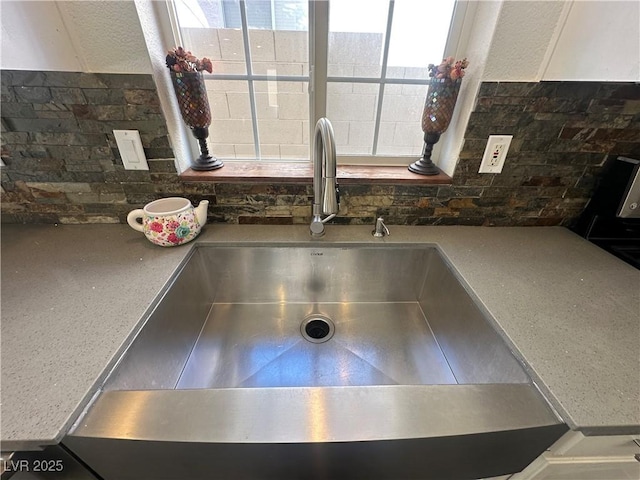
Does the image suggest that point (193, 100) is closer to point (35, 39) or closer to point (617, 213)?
point (35, 39)

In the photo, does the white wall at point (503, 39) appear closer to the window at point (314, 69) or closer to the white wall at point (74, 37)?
the white wall at point (74, 37)

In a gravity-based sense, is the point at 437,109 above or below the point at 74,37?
below

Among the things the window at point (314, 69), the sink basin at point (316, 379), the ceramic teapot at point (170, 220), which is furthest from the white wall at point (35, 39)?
the sink basin at point (316, 379)

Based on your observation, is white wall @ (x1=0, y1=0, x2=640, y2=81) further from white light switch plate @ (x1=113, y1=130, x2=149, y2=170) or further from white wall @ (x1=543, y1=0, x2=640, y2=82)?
white light switch plate @ (x1=113, y1=130, x2=149, y2=170)

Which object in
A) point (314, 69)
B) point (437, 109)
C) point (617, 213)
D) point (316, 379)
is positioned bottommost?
point (316, 379)

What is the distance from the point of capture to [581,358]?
53 cm

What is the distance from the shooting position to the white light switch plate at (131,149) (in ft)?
2.61

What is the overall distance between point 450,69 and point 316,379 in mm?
950

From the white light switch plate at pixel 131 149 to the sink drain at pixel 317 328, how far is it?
71 centimetres

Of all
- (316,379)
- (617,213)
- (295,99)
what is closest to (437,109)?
(295,99)

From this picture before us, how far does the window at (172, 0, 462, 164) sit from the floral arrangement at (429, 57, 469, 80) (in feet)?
0.38

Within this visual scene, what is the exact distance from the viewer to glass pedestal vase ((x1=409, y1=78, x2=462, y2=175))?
801mm

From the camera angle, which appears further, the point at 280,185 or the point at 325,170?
the point at 280,185

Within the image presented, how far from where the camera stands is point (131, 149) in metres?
0.81
